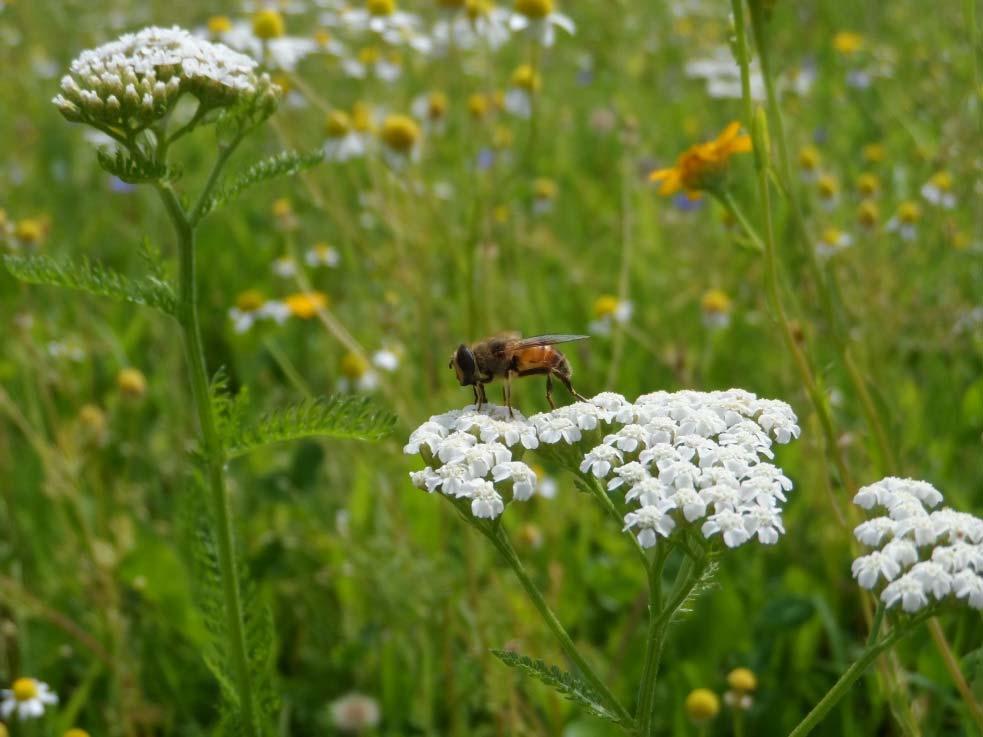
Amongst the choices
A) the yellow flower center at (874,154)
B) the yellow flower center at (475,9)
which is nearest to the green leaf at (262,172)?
the yellow flower center at (475,9)

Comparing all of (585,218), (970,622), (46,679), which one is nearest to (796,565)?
(970,622)

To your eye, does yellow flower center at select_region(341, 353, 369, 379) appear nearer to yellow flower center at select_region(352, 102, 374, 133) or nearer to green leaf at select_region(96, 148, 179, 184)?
yellow flower center at select_region(352, 102, 374, 133)

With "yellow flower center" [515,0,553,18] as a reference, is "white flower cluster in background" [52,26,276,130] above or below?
above

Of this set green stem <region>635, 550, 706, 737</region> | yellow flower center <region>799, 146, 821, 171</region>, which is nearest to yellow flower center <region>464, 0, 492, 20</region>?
yellow flower center <region>799, 146, 821, 171</region>

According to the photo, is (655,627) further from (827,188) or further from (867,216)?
(827,188)

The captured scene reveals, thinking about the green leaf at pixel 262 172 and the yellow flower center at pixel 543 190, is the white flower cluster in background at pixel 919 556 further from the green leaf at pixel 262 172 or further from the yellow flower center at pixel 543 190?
the yellow flower center at pixel 543 190

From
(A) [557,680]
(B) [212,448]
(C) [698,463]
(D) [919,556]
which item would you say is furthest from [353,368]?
(D) [919,556]

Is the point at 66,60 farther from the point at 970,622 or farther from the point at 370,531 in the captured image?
the point at 970,622
